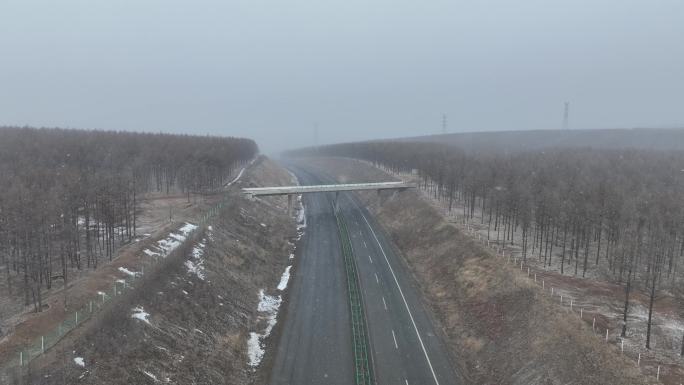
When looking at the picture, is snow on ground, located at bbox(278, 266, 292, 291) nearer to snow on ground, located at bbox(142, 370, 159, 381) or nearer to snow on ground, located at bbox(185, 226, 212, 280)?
snow on ground, located at bbox(185, 226, 212, 280)

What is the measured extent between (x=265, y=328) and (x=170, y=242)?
1992 cm

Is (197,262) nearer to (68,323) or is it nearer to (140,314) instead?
(140,314)

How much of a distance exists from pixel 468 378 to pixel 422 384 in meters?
4.77

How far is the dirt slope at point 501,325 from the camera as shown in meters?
33.0

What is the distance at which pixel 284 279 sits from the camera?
63.5 metres

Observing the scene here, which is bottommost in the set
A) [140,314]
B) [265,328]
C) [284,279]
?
[265,328]

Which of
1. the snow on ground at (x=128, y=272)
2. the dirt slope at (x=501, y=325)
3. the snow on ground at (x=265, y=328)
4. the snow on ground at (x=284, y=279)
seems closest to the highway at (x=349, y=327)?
the snow on ground at (x=284, y=279)

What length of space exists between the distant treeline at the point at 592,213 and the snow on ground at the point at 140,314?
145 feet

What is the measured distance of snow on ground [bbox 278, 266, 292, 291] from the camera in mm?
60281

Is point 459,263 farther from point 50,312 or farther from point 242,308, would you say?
point 50,312

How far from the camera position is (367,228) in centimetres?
9562

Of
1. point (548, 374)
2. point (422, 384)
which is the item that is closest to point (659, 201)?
point (548, 374)

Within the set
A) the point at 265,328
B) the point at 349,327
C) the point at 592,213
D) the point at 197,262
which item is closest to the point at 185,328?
the point at 265,328

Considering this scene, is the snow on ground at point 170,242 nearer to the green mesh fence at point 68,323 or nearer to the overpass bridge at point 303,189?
the green mesh fence at point 68,323
